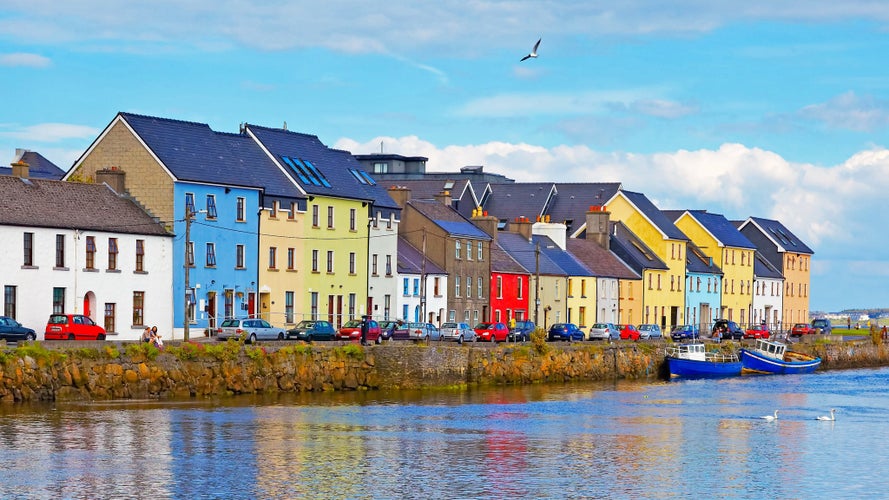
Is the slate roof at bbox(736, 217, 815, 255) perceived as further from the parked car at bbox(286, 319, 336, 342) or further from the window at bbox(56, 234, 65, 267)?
the window at bbox(56, 234, 65, 267)

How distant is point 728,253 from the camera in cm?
14612

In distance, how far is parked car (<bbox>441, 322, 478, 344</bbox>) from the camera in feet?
287

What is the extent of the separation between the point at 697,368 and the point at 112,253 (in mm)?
39172

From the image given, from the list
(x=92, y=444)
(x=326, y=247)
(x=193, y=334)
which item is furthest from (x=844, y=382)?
(x=92, y=444)

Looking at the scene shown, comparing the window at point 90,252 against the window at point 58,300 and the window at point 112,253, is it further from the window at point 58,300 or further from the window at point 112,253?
the window at point 58,300

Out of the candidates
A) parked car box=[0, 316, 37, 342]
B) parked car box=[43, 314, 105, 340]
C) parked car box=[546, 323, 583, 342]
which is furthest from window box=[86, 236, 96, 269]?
parked car box=[546, 323, 583, 342]

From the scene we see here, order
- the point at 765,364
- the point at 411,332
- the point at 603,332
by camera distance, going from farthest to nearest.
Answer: the point at 603,332
the point at 765,364
the point at 411,332

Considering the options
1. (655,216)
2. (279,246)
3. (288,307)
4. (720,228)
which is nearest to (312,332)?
(288,307)

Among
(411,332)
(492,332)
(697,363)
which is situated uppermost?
(411,332)

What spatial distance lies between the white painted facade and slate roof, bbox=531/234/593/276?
41.6 m

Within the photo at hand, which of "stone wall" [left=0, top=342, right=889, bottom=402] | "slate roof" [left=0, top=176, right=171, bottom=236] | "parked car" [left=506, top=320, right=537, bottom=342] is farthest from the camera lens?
"parked car" [left=506, top=320, right=537, bottom=342]

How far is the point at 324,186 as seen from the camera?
9225 cm

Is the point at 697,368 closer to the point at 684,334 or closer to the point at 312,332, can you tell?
the point at 684,334

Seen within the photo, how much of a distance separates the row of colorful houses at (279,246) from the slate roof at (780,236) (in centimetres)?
2961
